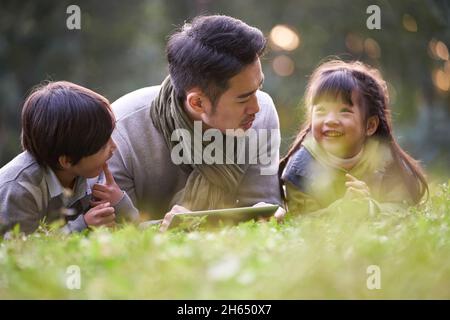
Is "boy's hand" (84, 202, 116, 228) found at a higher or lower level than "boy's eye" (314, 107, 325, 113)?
lower

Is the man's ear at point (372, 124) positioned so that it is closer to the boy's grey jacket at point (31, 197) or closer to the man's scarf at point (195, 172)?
the man's scarf at point (195, 172)

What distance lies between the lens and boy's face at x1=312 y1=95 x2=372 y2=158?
4113 mm

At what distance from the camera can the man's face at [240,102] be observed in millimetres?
3996

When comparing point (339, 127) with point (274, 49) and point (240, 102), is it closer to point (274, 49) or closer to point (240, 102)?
point (240, 102)

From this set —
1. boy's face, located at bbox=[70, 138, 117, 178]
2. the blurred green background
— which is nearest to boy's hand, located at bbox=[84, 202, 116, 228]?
boy's face, located at bbox=[70, 138, 117, 178]

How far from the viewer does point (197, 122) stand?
414cm

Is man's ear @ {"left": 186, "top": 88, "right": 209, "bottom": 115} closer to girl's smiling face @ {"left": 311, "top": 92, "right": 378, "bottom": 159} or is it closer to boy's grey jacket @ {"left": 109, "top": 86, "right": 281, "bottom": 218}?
boy's grey jacket @ {"left": 109, "top": 86, "right": 281, "bottom": 218}

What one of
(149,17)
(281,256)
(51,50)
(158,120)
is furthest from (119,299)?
(149,17)

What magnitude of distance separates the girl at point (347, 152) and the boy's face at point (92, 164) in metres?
1.10

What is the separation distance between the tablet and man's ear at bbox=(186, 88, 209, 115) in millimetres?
756

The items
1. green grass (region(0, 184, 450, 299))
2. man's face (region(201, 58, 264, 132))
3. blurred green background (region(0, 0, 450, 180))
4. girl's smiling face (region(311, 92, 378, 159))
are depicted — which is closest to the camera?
green grass (region(0, 184, 450, 299))

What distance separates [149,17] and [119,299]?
13.5m
